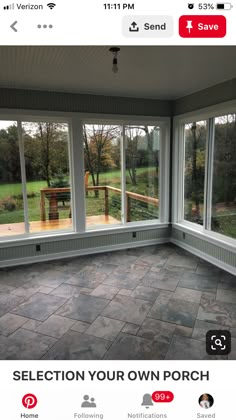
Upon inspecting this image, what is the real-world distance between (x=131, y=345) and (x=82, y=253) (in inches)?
91.5

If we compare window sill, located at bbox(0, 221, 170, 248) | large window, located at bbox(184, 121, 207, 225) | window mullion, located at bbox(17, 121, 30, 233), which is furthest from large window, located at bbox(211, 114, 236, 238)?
window mullion, located at bbox(17, 121, 30, 233)

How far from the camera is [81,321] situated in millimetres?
2559

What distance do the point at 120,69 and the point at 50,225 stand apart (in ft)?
8.29

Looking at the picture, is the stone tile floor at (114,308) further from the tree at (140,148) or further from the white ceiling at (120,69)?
the white ceiling at (120,69)

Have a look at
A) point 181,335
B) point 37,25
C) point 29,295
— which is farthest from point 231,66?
point 29,295

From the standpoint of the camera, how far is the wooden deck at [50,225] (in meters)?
4.05

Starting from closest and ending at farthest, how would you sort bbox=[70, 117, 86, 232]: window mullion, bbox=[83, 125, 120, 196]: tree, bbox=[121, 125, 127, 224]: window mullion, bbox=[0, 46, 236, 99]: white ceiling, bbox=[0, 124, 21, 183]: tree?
1. bbox=[0, 46, 236, 99]: white ceiling
2. bbox=[0, 124, 21, 183]: tree
3. bbox=[70, 117, 86, 232]: window mullion
4. bbox=[83, 125, 120, 196]: tree
5. bbox=[121, 125, 127, 224]: window mullion

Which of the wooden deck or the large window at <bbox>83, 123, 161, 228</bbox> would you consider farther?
the large window at <bbox>83, 123, 161, 228</bbox>

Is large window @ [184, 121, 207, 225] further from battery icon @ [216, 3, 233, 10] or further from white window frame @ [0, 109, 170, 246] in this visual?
battery icon @ [216, 3, 233, 10]

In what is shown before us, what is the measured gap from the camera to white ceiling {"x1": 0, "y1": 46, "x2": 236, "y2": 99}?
94.3 inches

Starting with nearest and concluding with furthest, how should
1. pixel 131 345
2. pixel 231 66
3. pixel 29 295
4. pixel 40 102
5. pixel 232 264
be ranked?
pixel 131 345, pixel 231 66, pixel 29 295, pixel 232 264, pixel 40 102

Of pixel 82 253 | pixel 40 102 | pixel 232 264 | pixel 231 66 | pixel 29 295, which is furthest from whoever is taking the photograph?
pixel 82 253
